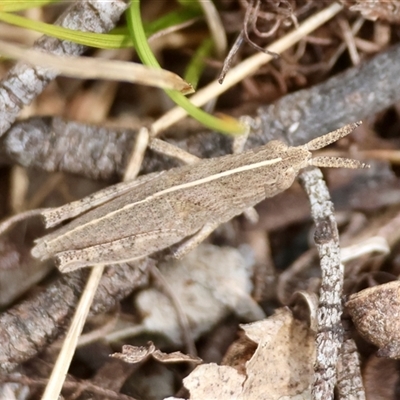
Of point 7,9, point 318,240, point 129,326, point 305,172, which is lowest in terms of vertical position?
point 129,326

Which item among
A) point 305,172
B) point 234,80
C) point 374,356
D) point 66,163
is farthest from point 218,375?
point 234,80

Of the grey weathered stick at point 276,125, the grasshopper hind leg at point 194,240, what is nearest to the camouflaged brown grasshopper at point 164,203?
the grasshopper hind leg at point 194,240

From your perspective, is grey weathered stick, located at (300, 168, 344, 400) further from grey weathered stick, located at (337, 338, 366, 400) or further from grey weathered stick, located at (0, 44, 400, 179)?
grey weathered stick, located at (0, 44, 400, 179)

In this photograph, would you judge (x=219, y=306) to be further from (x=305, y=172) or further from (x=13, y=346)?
(x=13, y=346)

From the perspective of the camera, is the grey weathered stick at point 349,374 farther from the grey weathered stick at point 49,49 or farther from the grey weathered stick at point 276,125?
the grey weathered stick at point 49,49

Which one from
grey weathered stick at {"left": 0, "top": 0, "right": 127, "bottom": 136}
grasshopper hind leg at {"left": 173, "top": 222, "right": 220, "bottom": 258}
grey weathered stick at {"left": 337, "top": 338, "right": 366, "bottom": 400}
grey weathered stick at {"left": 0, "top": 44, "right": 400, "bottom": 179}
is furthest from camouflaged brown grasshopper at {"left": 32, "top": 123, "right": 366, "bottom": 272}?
grey weathered stick at {"left": 337, "top": 338, "right": 366, "bottom": 400}
